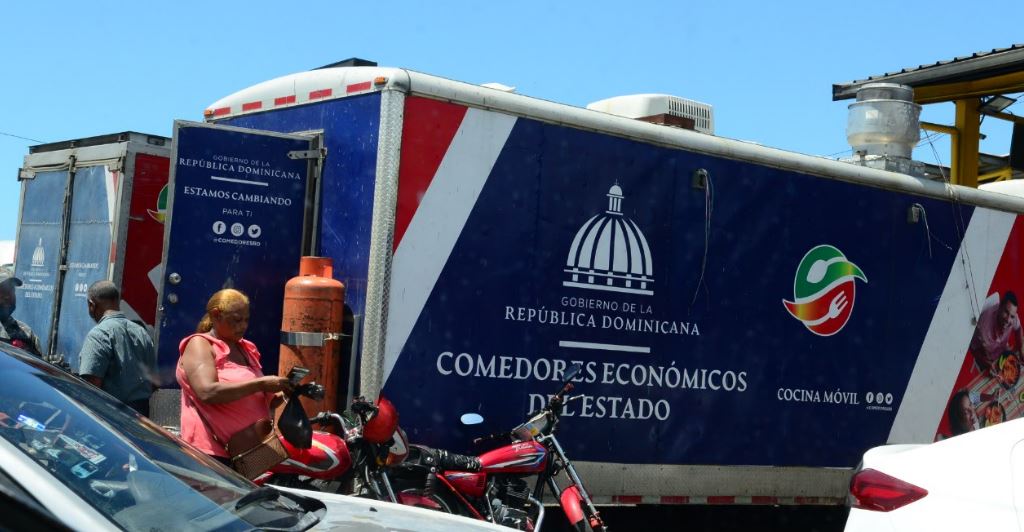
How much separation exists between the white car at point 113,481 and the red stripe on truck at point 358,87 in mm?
3387

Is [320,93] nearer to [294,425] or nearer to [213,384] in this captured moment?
[213,384]

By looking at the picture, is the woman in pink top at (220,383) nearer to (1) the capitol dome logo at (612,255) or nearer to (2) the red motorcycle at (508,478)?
(2) the red motorcycle at (508,478)

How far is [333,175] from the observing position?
7090 mm

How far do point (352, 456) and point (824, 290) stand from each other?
4042mm

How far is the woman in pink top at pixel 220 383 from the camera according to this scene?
560cm

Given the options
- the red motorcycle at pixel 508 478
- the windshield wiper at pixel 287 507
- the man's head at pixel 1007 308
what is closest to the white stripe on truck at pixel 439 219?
the red motorcycle at pixel 508 478

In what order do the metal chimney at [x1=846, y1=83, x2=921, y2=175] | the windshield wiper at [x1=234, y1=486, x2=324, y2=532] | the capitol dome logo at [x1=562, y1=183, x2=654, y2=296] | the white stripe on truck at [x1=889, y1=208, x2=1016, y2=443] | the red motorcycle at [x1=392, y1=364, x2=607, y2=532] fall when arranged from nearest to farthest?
the windshield wiper at [x1=234, y1=486, x2=324, y2=532]
the red motorcycle at [x1=392, y1=364, x2=607, y2=532]
the capitol dome logo at [x1=562, y1=183, x2=654, y2=296]
the white stripe on truck at [x1=889, y1=208, x2=1016, y2=443]
the metal chimney at [x1=846, y1=83, x2=921, y2=175]

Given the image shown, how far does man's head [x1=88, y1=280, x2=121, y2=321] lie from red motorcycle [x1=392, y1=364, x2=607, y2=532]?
2.02 m

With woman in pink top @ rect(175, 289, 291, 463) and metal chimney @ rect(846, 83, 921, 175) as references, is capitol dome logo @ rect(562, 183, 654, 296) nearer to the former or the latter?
woman in pink top @ rect(175, 289, 291, 463)

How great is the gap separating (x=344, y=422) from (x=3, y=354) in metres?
3.25

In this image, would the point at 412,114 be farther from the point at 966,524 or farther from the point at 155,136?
the point at 966,524

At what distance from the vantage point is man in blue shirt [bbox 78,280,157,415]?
6652mm

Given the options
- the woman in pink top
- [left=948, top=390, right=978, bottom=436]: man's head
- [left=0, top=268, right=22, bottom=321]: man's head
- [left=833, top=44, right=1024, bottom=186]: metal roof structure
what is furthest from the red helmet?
[left=833, top=44, right=1024, bottom=186]: metal roof structure

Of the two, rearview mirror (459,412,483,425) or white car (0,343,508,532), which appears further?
rearview mirror (459,412,483,425)
